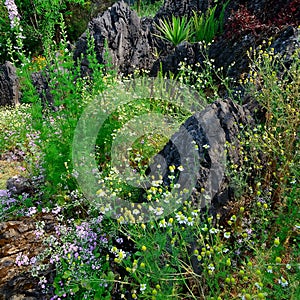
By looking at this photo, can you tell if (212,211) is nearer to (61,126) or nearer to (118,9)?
(61,126)

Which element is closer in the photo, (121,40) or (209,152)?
(209,152)

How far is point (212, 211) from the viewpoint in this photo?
7.62 feet

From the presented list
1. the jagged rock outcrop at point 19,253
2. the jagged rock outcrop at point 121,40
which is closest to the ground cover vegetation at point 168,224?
the jagged rock outcrop at point 19,253

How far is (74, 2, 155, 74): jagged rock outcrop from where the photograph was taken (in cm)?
607

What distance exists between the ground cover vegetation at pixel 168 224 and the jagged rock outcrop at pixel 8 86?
5.08 metres

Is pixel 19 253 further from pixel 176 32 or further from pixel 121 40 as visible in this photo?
pixel 176 32

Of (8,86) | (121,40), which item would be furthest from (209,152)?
(8,86)

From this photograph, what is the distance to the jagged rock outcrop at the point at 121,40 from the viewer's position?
6.07 m

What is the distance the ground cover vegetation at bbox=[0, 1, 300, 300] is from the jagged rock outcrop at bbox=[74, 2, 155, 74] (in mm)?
2642

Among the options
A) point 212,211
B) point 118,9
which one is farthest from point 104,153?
point 118,9

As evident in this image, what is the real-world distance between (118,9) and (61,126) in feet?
13.5

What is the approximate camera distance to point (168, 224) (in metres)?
1.61

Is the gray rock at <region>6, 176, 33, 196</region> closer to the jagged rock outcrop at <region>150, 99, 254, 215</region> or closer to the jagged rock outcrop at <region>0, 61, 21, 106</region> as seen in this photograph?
the jagged rock outcrop at <region>150, 99, 254, 215</region>

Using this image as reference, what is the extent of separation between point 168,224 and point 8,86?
25.1ft
